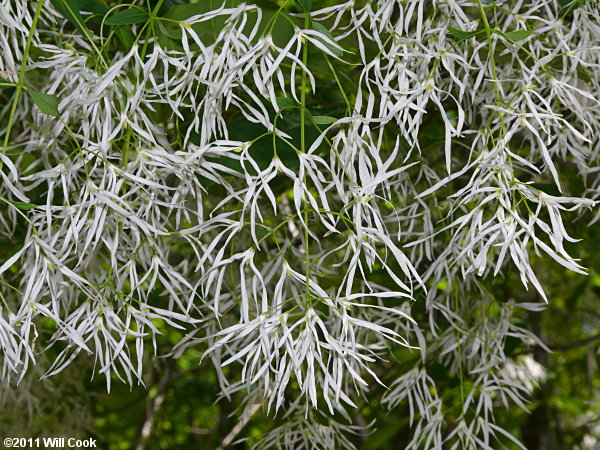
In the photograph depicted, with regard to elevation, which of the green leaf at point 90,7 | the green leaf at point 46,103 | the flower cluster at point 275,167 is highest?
the green leaf at point 46,103

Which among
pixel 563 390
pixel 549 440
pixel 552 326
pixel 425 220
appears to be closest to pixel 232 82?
pixel 425 220

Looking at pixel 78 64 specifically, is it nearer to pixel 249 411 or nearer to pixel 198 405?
pixel 249 411

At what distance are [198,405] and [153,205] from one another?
1.78 m

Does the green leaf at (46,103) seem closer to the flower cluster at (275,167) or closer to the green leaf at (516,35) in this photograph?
the flower cluster at (275,167)

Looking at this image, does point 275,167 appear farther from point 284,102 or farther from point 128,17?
point 128,17

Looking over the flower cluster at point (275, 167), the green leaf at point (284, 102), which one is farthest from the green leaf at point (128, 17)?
the green leaf at point (284, 102)

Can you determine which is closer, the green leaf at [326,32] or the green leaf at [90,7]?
the green leaf at [326,32]

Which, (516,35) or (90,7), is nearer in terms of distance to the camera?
(516,35)

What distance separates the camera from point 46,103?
467 mm

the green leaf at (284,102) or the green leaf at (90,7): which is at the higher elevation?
the green leaf at (90,7)

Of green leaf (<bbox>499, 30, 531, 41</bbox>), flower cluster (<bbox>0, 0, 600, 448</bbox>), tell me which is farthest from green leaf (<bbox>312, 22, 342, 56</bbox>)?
green leaf (<bbox>499, 30, 531, 41</bbox>)

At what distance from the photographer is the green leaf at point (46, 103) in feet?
1.51

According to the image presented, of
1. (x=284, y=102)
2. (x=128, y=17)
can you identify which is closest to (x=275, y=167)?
(x=284, y=102)

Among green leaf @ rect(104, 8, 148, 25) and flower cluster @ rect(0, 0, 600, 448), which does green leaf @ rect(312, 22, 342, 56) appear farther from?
green leaf @ rect(104, 8, 148, 25)
